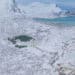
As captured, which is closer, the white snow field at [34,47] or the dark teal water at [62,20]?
the white snow field at [34,47]

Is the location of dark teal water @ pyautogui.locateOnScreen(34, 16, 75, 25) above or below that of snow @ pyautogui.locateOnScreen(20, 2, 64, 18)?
below

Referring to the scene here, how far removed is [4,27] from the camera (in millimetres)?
1803

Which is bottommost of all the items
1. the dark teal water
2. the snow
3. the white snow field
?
the white snow field

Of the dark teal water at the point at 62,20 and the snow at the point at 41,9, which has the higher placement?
the snow at the point at 41,9

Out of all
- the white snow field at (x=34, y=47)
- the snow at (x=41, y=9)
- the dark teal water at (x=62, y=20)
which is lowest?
the white snow field at (x=34, y=47)

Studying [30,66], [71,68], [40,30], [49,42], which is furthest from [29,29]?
[71,68]

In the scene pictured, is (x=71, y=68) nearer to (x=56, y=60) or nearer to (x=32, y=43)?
(x=56, y=60)

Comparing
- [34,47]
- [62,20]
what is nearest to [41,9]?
[62,20]

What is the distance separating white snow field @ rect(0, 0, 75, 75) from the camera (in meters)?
1.73

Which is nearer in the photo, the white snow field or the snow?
the white snow field

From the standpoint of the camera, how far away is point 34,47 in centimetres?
179

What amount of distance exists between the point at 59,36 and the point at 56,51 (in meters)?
0.14

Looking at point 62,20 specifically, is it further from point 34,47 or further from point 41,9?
point 34,47

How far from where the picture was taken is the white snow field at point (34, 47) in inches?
68.0
